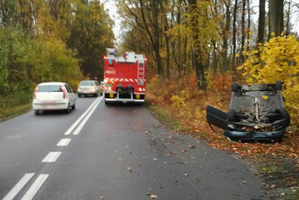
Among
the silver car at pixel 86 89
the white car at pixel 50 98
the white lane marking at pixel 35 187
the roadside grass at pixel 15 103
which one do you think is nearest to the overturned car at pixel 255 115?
the white lane marking at pixel 35 187

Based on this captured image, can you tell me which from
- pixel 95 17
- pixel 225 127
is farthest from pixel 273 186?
pixel 95 17

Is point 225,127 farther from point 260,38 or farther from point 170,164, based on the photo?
point 260,38

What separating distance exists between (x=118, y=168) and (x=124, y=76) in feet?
48.6

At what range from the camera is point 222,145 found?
28.8ft

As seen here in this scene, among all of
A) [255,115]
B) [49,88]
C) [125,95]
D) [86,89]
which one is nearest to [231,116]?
[255,115]

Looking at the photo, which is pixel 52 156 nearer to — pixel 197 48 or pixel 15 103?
pixel 197 48

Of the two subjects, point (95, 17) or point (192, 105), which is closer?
point (192, 105)

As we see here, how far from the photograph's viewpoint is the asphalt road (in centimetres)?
509

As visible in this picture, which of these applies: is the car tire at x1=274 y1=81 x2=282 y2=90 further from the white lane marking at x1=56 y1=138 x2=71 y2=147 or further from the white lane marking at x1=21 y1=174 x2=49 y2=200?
the white lane marking at x1=21 y1=174 x2=49 y2=200

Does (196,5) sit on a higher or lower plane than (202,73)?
higher

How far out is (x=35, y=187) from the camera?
209 inches

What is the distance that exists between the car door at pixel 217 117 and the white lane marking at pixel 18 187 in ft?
18.1

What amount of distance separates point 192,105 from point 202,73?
4.58m

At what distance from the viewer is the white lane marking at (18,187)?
490 cm
